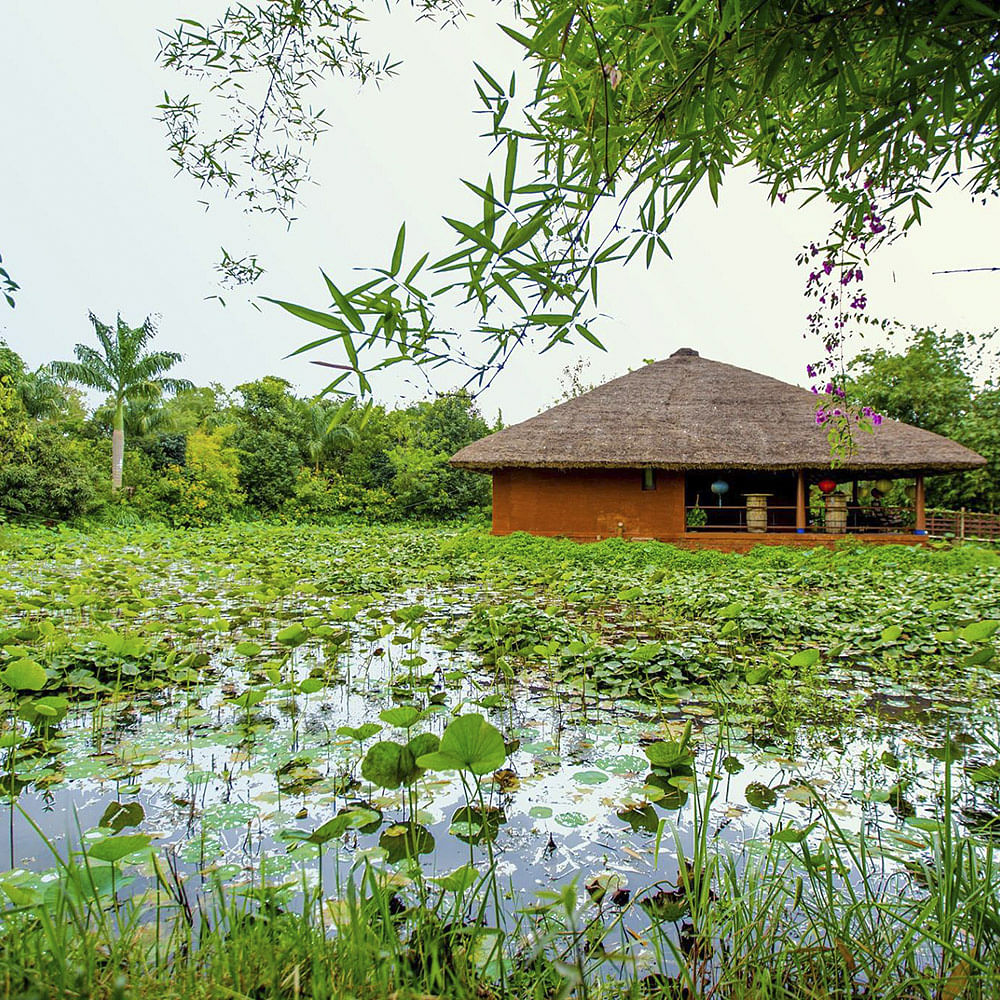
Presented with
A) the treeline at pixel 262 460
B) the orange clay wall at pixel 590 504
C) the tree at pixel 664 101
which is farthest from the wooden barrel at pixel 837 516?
the tree at pixel 664 101

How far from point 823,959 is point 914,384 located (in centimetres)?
1929

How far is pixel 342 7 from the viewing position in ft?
6.22

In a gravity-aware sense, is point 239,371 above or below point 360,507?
above

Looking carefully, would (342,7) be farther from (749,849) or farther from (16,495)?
(16,495)

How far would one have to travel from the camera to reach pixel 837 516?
35.3 feet

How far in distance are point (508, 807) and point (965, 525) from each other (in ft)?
50.8

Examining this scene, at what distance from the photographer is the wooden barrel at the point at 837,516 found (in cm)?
1073

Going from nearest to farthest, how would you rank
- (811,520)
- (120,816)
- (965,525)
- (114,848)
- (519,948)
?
1. (114,848)
2. (519,948)
3. (120,816)
4. (965,525)
5. (811,520)

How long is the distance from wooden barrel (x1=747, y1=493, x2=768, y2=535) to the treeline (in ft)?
26.7

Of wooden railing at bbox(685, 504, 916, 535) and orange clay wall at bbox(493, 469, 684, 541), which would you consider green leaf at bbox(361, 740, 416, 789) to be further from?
orange clay wall at bbox(493, 469, 684, 541)

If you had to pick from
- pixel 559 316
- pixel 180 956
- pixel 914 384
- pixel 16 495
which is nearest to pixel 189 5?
pixel 559 316

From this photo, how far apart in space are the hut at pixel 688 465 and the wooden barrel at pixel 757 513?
17 mm

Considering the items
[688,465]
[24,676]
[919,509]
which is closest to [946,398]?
[919,509]

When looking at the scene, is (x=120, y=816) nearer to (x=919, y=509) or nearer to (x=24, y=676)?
(x=24, y=676)
